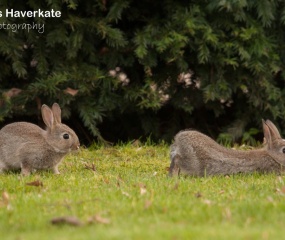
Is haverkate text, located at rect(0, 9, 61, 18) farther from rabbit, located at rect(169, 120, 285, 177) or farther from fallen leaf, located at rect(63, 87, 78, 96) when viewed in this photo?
rabbit, located at rect(169, 120, 285, 177)

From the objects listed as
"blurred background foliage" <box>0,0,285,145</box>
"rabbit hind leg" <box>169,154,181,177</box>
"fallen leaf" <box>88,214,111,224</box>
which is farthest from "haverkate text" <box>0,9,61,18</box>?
"fallen leaf" <box>88,214,111,224</box>

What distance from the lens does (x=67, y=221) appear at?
5.90m

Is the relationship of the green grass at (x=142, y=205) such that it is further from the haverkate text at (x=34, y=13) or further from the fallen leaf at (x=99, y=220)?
the haverkate text at (x=34, y=13)

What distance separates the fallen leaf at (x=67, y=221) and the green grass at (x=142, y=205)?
38 mm

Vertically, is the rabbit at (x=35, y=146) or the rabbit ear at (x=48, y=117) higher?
the rabbit ear at (x=48, y=117)

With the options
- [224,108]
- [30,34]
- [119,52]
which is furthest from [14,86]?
[224,108]

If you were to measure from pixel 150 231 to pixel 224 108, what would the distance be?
7302mm

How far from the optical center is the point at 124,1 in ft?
36.3

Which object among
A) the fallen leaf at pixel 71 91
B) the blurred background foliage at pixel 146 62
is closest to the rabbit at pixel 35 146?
the blurred background foliage at pixel 146 62

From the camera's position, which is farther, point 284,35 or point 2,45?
point 284,35

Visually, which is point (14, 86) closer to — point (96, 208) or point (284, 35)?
point (284, 35)

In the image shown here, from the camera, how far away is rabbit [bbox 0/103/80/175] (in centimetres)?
912

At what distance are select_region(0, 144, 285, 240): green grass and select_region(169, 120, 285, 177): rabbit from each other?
9.9 inches

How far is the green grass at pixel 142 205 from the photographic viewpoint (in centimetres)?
554
